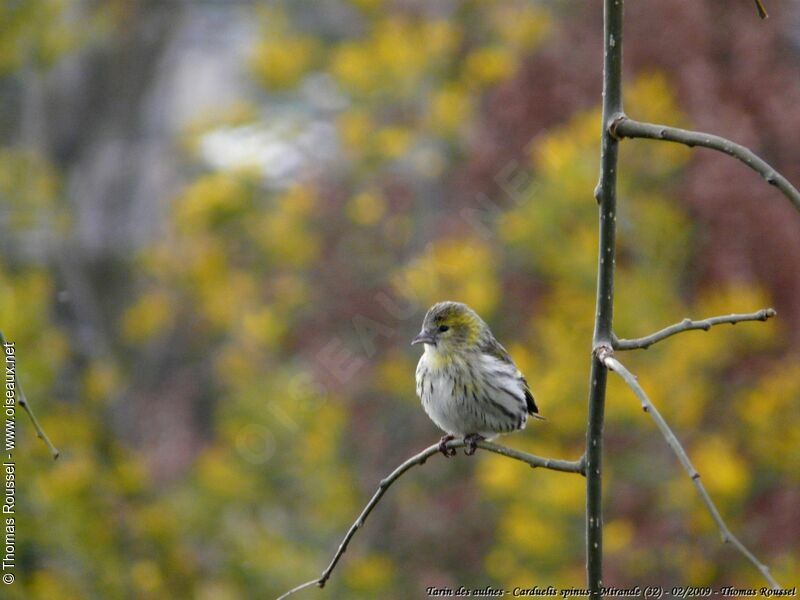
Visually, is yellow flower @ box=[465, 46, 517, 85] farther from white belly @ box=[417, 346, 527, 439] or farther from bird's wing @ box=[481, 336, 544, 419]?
white belly @ box=[417, 346, 527, 439]

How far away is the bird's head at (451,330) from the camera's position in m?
5.25

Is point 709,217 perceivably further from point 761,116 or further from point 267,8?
point 267,8

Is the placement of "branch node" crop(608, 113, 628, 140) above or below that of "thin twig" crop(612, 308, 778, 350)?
above

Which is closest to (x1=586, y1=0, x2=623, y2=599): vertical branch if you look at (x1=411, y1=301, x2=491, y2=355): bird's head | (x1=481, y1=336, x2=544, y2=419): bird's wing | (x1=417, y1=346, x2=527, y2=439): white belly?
(x1=417, y1=346, x2=527, y2=439): white belly

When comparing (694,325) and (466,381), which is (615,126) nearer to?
(694,325)

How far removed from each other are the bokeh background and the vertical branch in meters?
5.66

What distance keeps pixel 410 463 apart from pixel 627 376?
0.75 meters

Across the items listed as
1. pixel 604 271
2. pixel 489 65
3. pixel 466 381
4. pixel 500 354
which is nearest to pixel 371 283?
A: pixel 489 65

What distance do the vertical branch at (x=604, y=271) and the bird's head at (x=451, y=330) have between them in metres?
2.81

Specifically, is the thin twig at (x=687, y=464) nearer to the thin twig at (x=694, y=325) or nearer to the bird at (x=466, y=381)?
the thin twig at (x=694, y=325)

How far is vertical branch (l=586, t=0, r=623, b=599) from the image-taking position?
7.47 ft

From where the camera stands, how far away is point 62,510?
11.4 metres

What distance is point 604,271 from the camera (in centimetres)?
229

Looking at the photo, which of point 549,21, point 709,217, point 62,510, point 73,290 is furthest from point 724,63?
point 73,290
